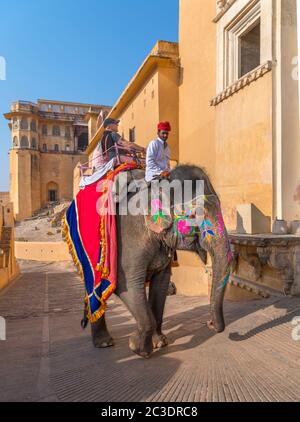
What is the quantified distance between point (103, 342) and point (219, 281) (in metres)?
1.70

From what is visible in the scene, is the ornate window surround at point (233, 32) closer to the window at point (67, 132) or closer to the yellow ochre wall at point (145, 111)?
the yellow ochre wall at point (145, 111)

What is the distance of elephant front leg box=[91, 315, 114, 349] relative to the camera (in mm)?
4422

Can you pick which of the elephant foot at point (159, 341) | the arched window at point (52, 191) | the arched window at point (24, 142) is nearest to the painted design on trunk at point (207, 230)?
the elephant foot at point (159, 341)

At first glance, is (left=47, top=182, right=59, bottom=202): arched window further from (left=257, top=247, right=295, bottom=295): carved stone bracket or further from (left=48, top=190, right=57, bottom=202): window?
(left=257, top=247, right=295, bottom=295): carved stone bracket

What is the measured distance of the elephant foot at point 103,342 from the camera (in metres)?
4.41

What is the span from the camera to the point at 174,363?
364 cm

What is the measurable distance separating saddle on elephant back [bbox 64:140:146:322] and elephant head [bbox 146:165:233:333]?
1.73ft

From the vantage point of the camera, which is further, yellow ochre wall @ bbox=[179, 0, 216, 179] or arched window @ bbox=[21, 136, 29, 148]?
arched window @ bbox=[21, 136, 29, 148]

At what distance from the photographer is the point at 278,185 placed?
23.7ft

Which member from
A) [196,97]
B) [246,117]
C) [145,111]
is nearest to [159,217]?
[246,117]

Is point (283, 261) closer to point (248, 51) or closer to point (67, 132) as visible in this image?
point (248, 51)

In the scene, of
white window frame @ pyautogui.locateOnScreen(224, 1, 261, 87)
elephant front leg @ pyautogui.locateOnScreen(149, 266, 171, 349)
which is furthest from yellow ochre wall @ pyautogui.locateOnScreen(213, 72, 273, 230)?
elephant front leg @ pyautogui.locateOnScreen(149, 266, 171, 349)
